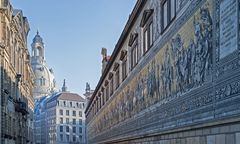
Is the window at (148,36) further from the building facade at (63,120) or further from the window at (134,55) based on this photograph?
the building facade at (63,120)

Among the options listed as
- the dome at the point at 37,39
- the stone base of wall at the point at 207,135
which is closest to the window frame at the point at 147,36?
the stone base of wall at the point at 207,135

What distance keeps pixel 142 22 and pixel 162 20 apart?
136 inches

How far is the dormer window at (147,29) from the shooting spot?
1400cm

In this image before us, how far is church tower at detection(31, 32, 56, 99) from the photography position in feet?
411

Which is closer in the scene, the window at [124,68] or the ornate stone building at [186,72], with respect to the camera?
the ornate stone building at [186,72]

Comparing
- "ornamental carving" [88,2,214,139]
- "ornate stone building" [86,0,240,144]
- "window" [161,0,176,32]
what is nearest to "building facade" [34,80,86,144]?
"ornate stone building" [86,0,240,144]

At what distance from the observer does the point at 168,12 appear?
11.4m

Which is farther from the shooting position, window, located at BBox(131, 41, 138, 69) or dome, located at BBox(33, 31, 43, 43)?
dome, located at BBox(33, 31, 43, 43)

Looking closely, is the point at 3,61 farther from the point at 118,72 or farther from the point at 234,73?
the point at 234,73

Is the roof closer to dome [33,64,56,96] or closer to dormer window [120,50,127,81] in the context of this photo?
dome [33,64,56,96]

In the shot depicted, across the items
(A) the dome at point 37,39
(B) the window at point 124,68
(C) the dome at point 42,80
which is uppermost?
(A) the dome at point 37,39

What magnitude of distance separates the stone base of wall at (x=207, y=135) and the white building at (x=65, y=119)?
9658cm

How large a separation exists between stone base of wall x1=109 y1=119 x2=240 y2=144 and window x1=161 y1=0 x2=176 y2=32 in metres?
3.10

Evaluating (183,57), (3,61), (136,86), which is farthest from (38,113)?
(183,57)
